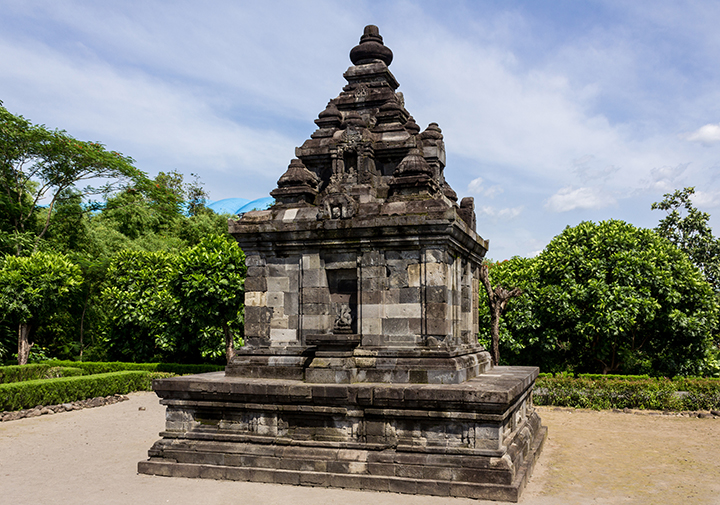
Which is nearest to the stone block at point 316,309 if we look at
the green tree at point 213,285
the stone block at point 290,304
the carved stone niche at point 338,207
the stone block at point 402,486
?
the stone block at point 290,304

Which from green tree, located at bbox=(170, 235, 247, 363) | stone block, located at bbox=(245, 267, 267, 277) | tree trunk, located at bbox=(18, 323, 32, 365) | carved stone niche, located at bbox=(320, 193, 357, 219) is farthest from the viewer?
tree trunk, located at bbox=(18, 323, 32, 365)

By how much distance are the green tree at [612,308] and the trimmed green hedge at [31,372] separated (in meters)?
16.6

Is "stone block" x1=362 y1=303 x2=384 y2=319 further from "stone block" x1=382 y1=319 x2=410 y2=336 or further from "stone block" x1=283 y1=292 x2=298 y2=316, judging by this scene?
"stone block" x1=283 y1=292 x2=298 y2=316

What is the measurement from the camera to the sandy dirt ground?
884 cm

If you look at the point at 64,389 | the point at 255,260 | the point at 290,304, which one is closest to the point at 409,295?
the point at 290,304

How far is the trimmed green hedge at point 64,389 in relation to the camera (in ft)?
58.8

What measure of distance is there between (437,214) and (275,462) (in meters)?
5.05

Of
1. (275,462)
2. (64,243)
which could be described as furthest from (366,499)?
(64,243)

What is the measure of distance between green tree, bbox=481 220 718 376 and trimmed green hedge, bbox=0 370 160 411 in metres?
13.9

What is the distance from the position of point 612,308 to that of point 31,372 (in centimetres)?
2209

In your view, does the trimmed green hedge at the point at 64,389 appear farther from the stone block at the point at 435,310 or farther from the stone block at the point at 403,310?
the stone block at the point at 435,310

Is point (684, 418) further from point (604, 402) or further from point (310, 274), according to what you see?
point (310, 274)

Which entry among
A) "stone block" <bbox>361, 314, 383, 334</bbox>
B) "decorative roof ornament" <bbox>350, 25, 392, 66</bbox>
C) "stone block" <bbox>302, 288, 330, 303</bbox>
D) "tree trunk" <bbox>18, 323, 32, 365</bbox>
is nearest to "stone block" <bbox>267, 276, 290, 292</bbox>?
"stone block" <bbox>302, 288, 330, 303</bbox>

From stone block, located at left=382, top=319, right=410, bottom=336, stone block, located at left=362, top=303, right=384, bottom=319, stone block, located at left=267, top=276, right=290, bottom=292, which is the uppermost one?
stone block, located at left=267, top=276, right=290, bottom=292
